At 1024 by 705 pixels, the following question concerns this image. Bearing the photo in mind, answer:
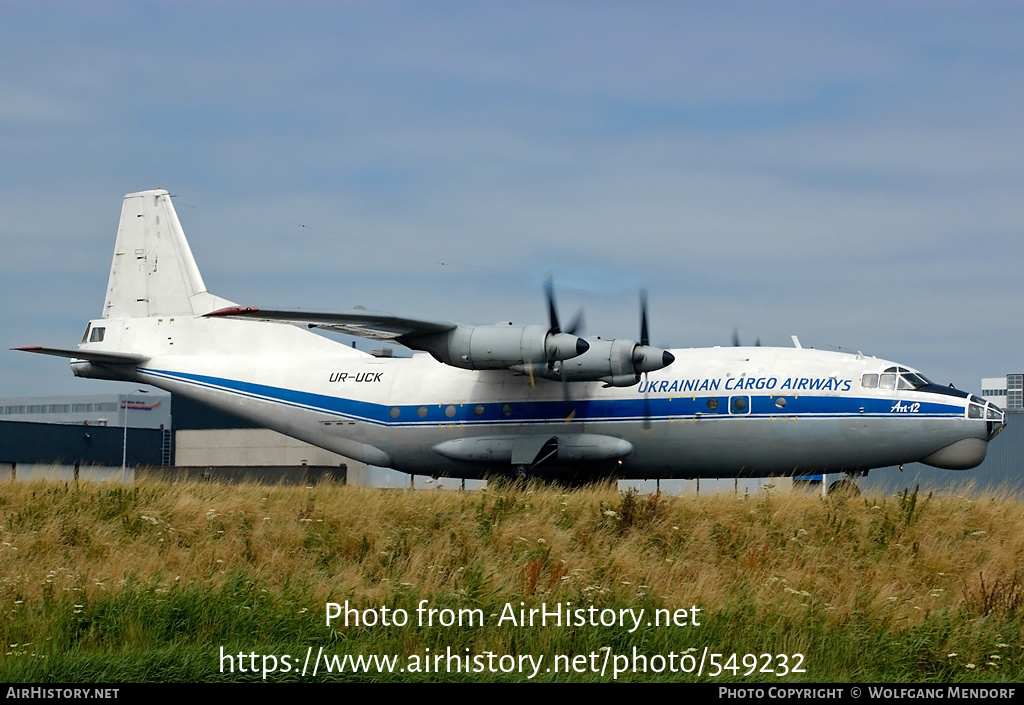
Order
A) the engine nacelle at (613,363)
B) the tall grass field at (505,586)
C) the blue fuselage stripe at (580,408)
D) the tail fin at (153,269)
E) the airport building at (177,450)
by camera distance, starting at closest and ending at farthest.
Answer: the tall grass field at (505,586) → the blue fuselage stripe at (580,408) → the engine nacelle at (613,363) → the tail fin at (153,269) → the airport building at (177,450)

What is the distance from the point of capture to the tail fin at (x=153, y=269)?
3422 centimetres

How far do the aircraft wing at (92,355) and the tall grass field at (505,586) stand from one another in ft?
29.0

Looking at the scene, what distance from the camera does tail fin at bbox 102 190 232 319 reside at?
34.2 metres

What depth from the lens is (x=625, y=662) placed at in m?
12.8

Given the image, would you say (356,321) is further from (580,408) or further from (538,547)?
(538,547)

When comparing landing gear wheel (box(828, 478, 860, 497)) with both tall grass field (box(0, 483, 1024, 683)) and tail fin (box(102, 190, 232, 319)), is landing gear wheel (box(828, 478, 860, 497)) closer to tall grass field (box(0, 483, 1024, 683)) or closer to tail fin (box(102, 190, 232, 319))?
tall grass field (box(0, 483, 1024, 683))

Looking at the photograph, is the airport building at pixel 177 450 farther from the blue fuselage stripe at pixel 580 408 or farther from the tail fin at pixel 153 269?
the blue fuselage stripe at pixel 580 408

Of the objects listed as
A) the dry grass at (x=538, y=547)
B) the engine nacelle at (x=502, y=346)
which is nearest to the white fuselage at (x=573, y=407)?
the engine nacelle at (x=502, y=346)

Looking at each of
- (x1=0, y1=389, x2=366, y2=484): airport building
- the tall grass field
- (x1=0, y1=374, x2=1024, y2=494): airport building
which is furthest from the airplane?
(x1=0, y1=389, x2=366, y2=484): airport building

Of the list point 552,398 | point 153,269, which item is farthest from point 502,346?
point 153,269

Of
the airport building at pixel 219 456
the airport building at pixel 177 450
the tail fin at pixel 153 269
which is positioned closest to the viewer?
the tail fin at pixel 153 269

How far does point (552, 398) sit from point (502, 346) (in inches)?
102

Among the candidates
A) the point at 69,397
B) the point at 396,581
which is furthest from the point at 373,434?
the point at 69,397

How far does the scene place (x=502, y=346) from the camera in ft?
87.0
